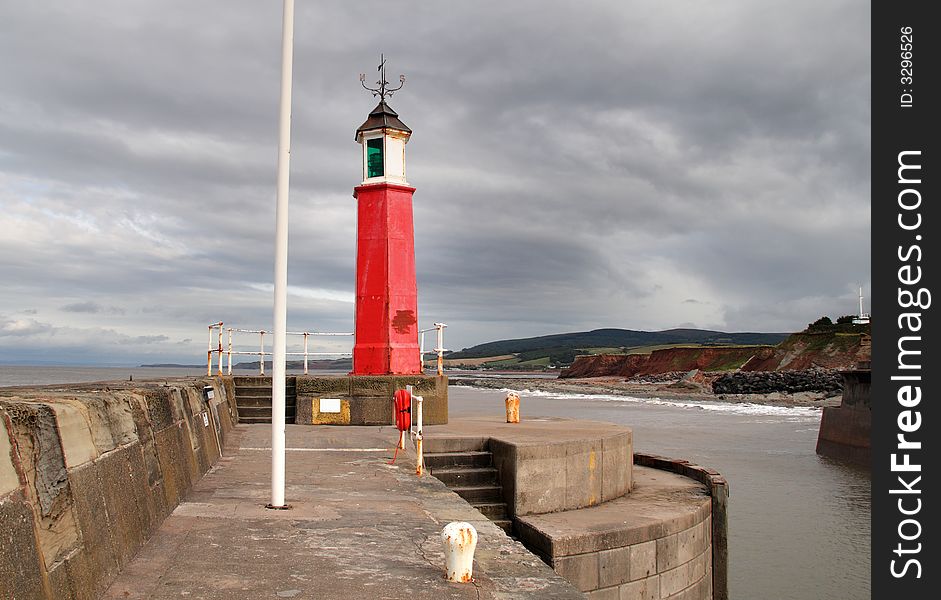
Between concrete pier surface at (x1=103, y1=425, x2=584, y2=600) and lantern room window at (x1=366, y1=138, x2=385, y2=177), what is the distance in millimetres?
7000

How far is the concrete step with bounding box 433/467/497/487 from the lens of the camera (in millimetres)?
9516

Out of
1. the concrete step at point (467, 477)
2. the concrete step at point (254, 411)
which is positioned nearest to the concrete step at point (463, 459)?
the concrete step at point (467, 477)

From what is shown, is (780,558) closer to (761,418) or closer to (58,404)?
(58,404)

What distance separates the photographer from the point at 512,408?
12.4 meters

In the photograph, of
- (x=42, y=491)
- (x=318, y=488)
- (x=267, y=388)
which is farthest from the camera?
(x=267, y=388)

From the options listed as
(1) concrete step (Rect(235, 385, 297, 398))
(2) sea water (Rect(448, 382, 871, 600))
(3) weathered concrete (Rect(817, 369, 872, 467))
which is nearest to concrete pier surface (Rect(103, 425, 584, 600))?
(1) concrete step (Rect(235, 385, 297, 398))

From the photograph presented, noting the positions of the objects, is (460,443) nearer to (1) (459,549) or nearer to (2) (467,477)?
(2) (467,477)

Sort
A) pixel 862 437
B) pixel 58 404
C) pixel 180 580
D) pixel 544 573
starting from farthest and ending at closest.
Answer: pixel 862 437 → pixel 544 573 → pixel 180 580 → pixel 58 404

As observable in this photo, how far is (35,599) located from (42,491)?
0.43m

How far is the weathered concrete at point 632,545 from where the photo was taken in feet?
26.1

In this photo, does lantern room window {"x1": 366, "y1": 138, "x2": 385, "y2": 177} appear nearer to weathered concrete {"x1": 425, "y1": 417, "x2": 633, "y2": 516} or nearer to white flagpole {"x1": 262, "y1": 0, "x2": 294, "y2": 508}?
weathered concrete {"x1": 425, "y1": 417, "x2": 633, "y2": 516}

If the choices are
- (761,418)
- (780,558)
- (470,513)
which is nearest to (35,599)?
(470,513)

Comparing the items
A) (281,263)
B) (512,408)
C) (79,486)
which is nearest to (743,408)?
(512,408)

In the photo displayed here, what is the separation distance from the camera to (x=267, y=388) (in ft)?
46.6
